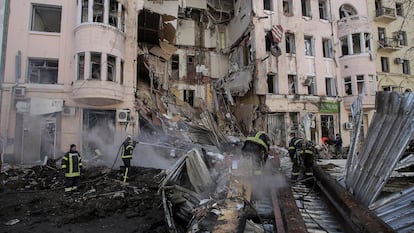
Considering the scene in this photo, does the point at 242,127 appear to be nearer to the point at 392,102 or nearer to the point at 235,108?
the point at 235,108

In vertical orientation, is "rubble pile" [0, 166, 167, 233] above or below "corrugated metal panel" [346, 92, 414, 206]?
below

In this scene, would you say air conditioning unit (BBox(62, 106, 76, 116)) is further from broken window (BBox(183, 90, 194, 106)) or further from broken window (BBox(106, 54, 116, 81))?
broken window (BBox(183, 90, 194, 106))

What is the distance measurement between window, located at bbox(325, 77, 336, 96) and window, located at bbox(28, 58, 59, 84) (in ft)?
62.0

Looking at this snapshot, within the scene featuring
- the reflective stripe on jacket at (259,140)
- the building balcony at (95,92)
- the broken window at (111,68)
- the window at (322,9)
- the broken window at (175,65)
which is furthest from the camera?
the window at (322,9)

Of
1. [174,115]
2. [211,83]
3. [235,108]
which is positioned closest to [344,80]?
[235,108]

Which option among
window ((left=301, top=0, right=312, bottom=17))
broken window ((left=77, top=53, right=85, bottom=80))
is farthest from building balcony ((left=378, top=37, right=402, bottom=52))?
broken window ((left=77, top=53, right=85, bottom=80))

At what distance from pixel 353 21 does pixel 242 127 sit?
1220 cm

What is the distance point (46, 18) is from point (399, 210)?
1758cm

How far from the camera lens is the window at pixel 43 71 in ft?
44.9

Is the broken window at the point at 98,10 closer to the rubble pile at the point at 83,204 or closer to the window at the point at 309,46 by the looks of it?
the rubble pile at the point at 83,204

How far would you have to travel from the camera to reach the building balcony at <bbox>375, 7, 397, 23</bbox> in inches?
916

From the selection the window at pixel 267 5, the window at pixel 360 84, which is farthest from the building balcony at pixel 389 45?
the window at pixel 267 5

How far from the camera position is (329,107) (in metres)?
20.6

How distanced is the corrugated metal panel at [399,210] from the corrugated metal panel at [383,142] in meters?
0.26
